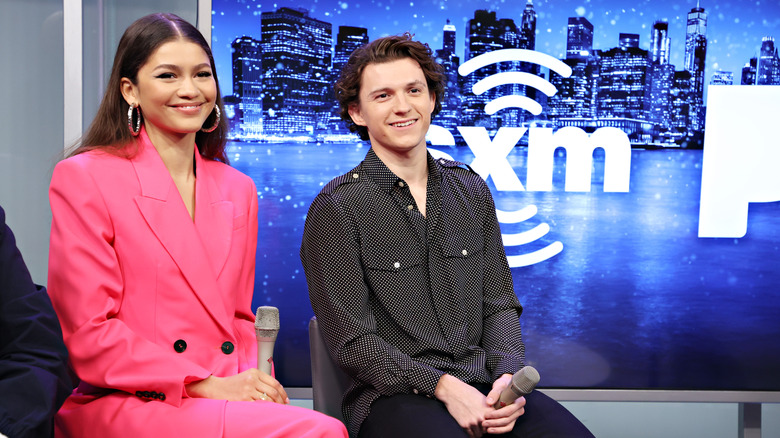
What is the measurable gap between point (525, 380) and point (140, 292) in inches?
38.7

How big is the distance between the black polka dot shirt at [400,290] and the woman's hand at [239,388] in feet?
0.78

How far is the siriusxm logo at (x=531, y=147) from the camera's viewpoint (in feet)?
9.86

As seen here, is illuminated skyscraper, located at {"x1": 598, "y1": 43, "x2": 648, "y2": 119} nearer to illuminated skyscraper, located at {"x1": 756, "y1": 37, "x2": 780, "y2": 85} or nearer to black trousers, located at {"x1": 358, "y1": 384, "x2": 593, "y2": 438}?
illuminated skyscraper, located at {"x1": 756, "y1": 37, "x2": 780, "y2": 85}

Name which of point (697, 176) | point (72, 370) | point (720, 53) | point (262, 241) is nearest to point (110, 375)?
point (72, 370)

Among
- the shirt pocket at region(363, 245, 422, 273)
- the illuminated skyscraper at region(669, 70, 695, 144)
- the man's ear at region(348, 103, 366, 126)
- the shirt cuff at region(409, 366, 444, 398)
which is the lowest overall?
the shirt cuff at region(409, 366, 444, 398)

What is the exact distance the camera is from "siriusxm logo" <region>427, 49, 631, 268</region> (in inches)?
118

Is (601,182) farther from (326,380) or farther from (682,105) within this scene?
(326,380)

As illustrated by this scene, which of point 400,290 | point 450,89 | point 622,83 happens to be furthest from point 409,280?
point 622,83

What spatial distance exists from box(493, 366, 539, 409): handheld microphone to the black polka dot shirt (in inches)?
8.1

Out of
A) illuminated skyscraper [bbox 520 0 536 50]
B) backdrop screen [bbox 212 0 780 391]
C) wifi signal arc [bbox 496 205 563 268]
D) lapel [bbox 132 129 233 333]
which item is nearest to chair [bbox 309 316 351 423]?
lapel [bbox 132 129 233 333]

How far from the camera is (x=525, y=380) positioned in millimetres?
1604

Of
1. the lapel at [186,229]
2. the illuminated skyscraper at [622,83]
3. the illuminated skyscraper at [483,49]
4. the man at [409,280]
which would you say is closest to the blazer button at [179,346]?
A: the lapel at [186,229]

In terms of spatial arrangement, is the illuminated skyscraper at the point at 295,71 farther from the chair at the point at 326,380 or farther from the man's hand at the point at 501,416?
the man's hand at the point at 501,416

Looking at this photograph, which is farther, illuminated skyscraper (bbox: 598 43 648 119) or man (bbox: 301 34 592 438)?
illuminated skyscraper (bbox: 598 43 648 119)
